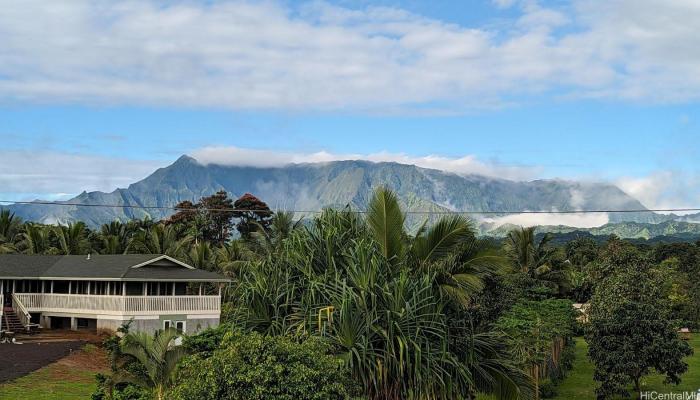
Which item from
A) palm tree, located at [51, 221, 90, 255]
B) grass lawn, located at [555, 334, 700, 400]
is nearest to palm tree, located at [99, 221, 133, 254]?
palm tree, located at [51, 221, 90, 255]

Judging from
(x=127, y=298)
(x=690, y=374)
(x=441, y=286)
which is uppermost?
(x=441, y=286)

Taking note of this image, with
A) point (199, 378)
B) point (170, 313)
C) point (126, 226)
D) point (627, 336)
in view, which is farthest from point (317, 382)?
point (126, 226)

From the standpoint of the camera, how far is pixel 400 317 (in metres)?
15.3

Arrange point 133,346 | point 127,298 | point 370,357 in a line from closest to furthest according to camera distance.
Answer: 1. point 370,357
2. point 133,346
3. point 127,298

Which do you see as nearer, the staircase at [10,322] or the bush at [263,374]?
the bush at [263,374]

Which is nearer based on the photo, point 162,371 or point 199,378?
point 199,378

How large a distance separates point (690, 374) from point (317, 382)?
31166 mm

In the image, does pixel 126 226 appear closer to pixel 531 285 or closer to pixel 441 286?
pixel 531 285

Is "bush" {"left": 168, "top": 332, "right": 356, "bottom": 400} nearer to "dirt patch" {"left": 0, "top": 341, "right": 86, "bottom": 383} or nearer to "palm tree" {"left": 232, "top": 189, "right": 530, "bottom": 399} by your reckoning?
"palm tree" {"left": 232, "top": 189, "right": 530, "bottom": 399}

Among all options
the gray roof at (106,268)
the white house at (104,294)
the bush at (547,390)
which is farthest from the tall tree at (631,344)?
the white house at (104,294)

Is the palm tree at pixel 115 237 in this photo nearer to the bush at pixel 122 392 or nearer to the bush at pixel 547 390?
the bush at pixel 547 390

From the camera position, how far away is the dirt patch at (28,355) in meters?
28.1

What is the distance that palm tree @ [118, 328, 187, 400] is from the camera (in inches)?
658

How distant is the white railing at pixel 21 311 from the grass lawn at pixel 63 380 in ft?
24.7
